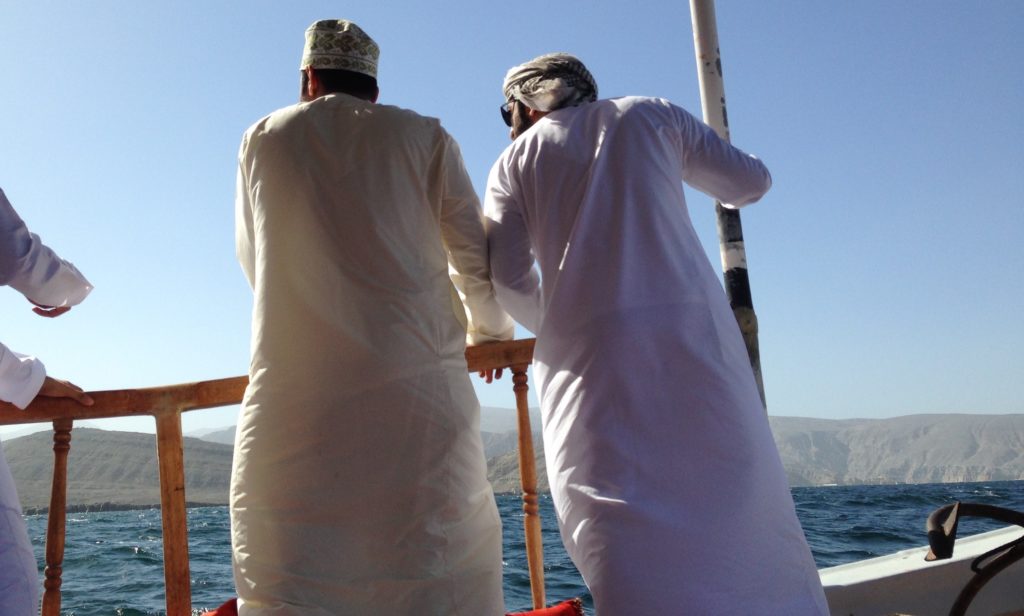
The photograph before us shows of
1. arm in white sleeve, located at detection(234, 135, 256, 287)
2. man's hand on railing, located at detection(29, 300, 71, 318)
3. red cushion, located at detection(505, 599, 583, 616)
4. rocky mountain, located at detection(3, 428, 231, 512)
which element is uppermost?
arm in white sleeve, located at detection(234, 135, 256, 287)

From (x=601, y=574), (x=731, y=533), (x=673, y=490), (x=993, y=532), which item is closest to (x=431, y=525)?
(x=601, y=574)

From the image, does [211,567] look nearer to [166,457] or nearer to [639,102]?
[166,457]

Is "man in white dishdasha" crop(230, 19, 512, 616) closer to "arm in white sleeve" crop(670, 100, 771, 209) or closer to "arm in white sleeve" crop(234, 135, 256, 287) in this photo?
"arm in white sleeve" crop(234, 135, 256, 287)

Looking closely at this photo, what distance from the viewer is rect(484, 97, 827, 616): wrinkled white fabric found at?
1.63 metres

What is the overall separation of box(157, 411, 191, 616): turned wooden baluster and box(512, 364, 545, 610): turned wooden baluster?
0.97 meters

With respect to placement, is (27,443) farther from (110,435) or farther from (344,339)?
(344,339)

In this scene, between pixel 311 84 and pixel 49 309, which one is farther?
pixel 49 309

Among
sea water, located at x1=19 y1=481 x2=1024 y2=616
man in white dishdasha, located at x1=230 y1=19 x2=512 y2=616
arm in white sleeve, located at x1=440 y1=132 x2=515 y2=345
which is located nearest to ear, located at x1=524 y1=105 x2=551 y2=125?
arm in white sleeve, located at x1=440 y1=132 x2=515 y2=345

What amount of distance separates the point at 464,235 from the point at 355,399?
539mm

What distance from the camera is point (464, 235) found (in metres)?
2.01

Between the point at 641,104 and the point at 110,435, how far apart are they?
47905mm

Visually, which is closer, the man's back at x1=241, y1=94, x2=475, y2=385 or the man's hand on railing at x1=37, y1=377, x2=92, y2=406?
the man's back at x1=241, y1=94, x2=475, y2=385

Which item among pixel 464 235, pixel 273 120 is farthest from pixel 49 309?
pixel 464 235

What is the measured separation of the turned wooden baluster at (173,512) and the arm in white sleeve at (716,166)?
63.2 inches
